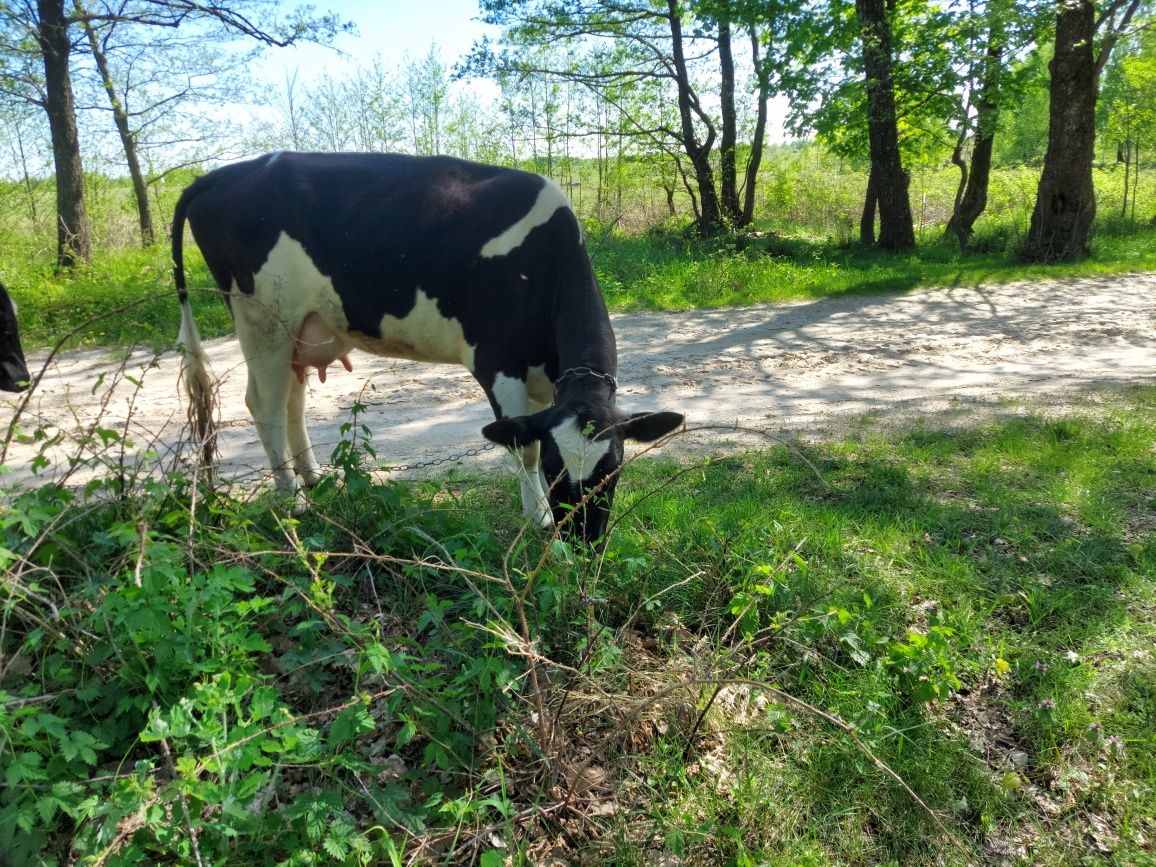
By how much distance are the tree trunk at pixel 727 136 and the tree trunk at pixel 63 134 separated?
13143 millimetres

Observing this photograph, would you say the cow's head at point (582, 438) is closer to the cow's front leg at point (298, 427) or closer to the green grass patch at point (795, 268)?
the cow's front leg at point (298, 427)

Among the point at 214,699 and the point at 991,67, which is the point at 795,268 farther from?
the point at 214,699

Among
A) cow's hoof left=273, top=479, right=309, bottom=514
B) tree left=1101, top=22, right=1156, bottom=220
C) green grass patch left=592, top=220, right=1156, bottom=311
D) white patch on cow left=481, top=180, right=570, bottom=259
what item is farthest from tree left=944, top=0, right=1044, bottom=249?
cow's hoof left=273, top=479, right=309, bottom=514

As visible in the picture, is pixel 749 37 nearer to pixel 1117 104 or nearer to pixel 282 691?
pixel 1117 104

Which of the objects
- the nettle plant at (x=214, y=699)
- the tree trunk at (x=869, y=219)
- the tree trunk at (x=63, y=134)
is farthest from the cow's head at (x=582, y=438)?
the tree trunk at (x=869, y=219)

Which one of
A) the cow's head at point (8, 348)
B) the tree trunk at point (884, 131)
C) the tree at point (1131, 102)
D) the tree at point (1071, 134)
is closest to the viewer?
the cow's head at point (8, 348)

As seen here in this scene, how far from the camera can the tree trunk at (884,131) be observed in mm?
14422

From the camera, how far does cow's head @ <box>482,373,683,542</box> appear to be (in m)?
3.31

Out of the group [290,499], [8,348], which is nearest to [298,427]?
[290,499]

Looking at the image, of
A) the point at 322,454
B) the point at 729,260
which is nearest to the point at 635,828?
the point at 322,454

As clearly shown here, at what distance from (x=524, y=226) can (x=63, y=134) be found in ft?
38.7

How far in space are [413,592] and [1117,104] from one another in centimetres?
2546

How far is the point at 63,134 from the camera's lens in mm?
12211

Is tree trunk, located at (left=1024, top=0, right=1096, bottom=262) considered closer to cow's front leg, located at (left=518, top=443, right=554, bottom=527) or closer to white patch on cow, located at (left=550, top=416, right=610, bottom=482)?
cow's front leg, located at (left=518, top=443, right=554, bottom=527)
